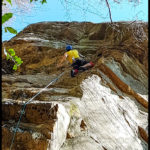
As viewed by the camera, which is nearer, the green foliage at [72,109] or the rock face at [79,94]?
the rock face at [79,94]

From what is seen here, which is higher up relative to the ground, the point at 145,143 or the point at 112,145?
the point at 112,145

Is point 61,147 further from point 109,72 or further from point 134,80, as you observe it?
point 134,80

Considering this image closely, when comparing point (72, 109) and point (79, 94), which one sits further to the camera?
point (79, 94)

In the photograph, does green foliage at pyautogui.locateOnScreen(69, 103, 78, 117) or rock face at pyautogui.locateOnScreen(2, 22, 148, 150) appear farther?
green foliage at pyautogui.locateOnScreen(69, 103, 78, 117)

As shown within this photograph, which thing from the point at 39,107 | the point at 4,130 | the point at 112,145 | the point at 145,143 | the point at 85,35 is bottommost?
the point at 145,143

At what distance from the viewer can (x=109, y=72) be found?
7.87 metres

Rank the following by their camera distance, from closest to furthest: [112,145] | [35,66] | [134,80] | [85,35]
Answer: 1. [112,145]
2. [134,80]
3. [35,66]
4. [85,35]

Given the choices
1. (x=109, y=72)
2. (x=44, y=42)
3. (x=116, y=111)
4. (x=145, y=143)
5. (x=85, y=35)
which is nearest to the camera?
(x=145, y=143)

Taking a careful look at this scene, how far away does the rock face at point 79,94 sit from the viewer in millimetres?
3885

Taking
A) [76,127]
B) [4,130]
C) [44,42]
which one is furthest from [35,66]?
[4,130]

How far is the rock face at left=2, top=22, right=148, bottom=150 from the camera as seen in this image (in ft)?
12.7

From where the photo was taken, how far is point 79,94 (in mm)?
5891

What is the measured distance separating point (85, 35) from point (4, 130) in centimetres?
991

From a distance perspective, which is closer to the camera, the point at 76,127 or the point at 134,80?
the point at 76,127
